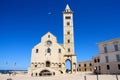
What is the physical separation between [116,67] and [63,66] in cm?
2004

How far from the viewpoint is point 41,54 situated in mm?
58562

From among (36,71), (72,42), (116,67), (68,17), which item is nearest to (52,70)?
(36,71)

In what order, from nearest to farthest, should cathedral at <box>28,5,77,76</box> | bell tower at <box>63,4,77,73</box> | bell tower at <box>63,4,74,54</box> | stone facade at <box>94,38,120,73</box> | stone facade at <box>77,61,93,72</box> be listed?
stone facade at <box>94,38,120,73</box> → cathedral at <box>28,5,77,76</box> → bell tower at <box>63,4,77,73</box> → bell tower at <box>63,4,74,54</box> → stone facade at <box>77,61,93,72</box>

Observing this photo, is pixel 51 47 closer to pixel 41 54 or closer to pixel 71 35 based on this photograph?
pixel 41 54

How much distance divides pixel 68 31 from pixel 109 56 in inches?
871

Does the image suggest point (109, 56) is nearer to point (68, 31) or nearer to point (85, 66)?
point (68, 31)

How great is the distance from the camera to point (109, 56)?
48094 mm

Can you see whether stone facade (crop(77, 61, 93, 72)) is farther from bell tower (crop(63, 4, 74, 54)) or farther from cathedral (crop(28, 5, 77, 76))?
bell tower (crop(63, 4, 74, 54))

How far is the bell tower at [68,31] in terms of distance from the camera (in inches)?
2444

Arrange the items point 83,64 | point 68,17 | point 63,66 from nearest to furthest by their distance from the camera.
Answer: point 63,66
point 68,17
point 83,64

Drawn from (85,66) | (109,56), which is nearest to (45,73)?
(109,56)

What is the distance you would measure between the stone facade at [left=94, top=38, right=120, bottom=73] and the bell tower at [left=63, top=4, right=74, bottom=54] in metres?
13.7

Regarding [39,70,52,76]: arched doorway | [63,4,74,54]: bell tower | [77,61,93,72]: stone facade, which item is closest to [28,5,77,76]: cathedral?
[63,4,74,54]: bell tower

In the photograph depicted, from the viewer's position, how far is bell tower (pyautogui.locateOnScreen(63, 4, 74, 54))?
62.1 m
